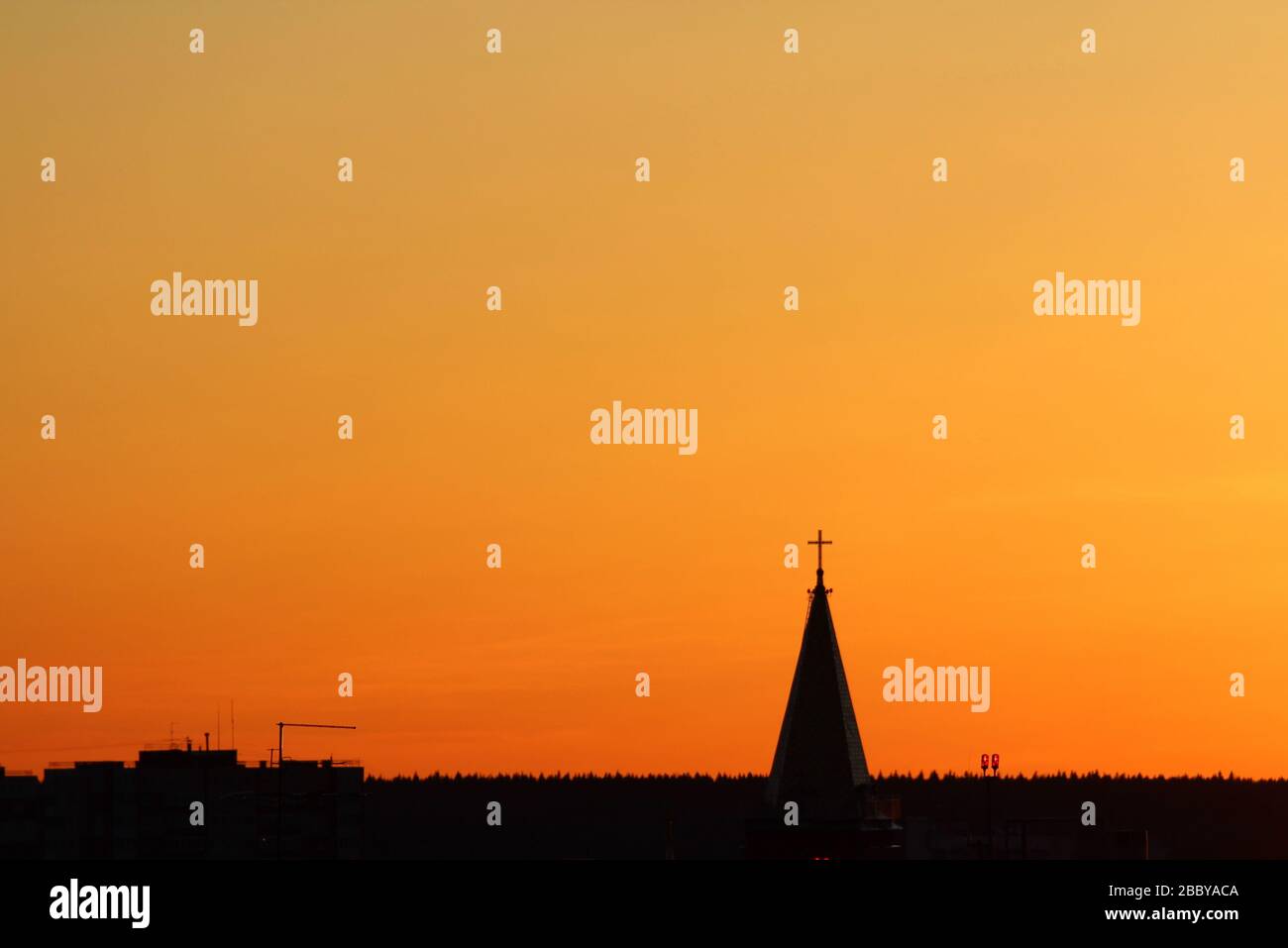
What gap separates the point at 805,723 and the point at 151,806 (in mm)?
90187

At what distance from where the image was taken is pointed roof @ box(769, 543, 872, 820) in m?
123

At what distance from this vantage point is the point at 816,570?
127m

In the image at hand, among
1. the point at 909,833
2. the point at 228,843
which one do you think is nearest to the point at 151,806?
the point at 228,843

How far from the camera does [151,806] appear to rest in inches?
7790

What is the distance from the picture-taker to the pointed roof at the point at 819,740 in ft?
402

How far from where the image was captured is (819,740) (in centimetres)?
12269
